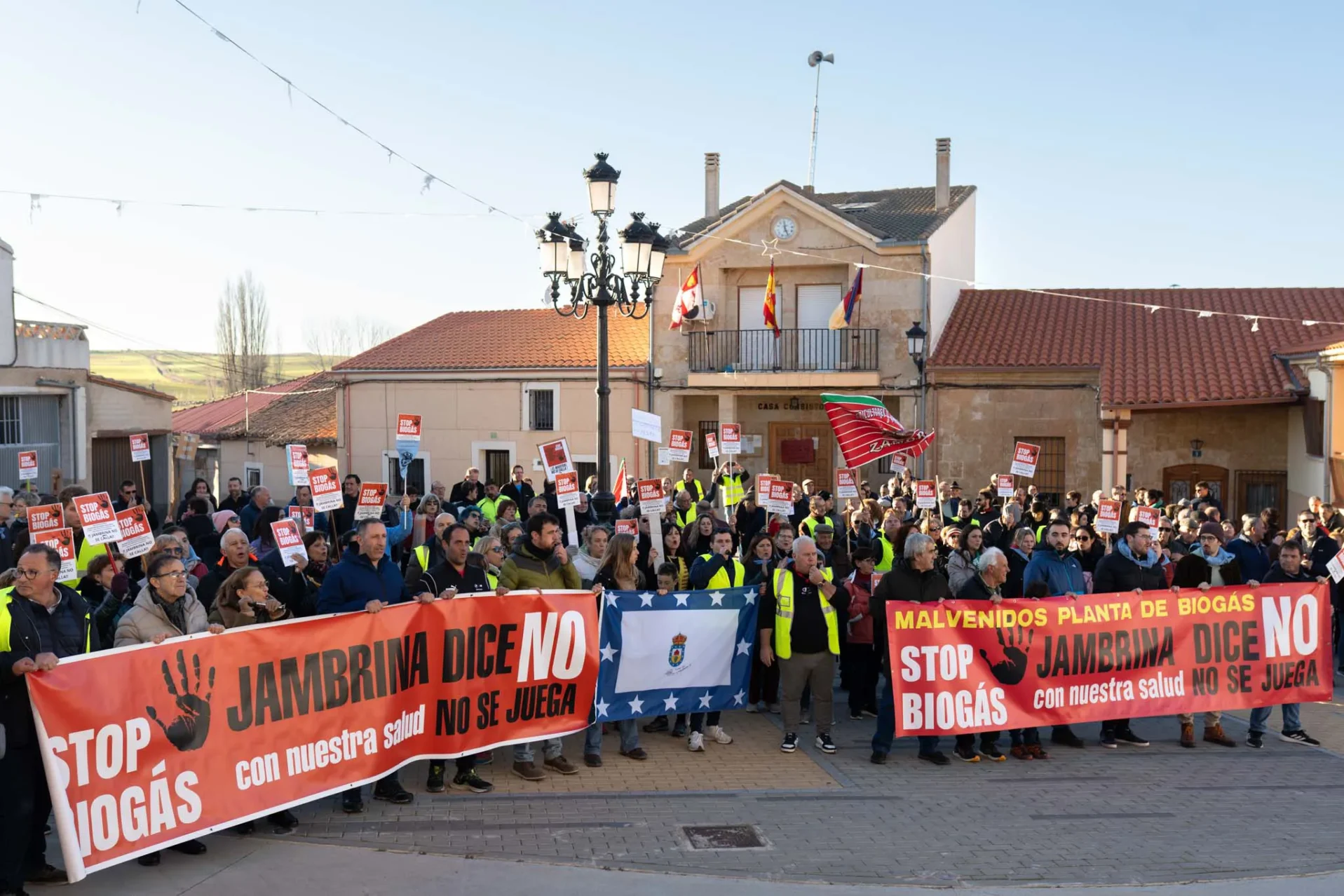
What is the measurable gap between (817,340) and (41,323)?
16551 millimetres

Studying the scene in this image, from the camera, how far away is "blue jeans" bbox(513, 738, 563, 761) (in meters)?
8.45

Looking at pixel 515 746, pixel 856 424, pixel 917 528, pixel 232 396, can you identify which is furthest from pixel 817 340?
pixel 232 396

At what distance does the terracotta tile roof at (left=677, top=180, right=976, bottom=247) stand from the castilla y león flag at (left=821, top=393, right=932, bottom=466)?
1039cm

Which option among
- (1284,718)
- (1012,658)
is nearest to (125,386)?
(1012,658)

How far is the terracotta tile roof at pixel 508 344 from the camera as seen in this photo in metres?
29.4

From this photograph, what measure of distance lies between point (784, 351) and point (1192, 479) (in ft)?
30.1

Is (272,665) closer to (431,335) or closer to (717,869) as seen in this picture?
(717,869)

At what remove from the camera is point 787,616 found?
29.9 ft

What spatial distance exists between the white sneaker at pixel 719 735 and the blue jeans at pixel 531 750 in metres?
1.39

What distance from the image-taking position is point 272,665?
6941 millimetres

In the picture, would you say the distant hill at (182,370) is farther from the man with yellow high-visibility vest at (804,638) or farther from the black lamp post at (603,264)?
the man with yellow high-visibility vest at (804,638)

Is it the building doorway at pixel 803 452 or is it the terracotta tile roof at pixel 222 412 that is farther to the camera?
the terracotta tile roof at pixel 222 412

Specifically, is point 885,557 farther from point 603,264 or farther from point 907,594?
point 603,264

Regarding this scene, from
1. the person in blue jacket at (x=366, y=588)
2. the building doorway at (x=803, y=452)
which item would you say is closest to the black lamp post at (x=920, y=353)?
the building doorway at (x=803, y=452)
